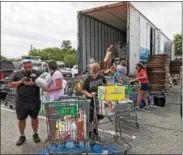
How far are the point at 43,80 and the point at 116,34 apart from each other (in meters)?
8.46

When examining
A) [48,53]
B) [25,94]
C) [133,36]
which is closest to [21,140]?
[25,94]

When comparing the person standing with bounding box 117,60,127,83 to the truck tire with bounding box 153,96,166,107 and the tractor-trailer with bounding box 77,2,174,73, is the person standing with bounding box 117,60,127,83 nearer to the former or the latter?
the tractor-trailer with bounding box 77,2,174,73

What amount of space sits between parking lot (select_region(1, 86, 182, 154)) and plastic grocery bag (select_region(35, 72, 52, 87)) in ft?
3.96

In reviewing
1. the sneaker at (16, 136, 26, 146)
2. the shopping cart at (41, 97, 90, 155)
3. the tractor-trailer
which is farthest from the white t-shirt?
the tractor-trailer

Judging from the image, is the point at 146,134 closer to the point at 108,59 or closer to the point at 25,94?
the point at 25,94

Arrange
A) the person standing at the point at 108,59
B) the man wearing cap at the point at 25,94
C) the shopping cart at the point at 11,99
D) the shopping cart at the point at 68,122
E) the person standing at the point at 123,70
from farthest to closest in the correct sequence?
the person standing at the point at 108,59 → the shopping cart at the point at 11,99 → the person standing at the point at 123,70 → the man wearing cap at the point at 25,94 → the shopping cart at the point at 68,122

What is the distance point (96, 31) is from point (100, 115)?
285 inches

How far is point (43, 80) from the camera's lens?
18.2 feet

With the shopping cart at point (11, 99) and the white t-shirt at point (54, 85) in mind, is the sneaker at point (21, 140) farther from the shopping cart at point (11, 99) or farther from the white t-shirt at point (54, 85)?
the shopping cart at point (11, 99)

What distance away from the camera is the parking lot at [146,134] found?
5215 millimetres

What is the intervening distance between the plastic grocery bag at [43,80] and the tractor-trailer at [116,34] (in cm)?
455

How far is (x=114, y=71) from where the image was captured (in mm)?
10172

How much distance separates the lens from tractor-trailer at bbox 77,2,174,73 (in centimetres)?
974

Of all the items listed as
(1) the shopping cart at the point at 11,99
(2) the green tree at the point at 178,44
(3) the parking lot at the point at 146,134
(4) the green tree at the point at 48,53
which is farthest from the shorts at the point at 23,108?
(4) the green tree at the point at 48,53
